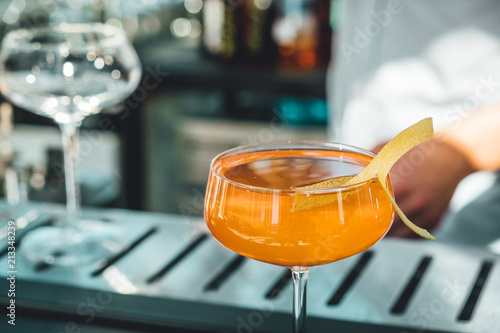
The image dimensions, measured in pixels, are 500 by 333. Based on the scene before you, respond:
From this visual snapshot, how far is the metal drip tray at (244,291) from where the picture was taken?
0.87m

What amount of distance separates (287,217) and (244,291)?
1.03 ft

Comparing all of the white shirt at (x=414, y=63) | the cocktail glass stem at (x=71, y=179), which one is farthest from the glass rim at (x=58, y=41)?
the white shirt at (x=414, y=63)

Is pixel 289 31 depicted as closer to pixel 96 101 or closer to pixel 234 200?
pixel 96 101

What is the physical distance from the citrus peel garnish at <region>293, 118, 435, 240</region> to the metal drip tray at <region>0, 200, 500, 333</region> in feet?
0.83

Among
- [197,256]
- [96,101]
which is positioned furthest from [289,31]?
[197,256]

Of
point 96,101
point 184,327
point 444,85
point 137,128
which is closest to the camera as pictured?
point 184,327

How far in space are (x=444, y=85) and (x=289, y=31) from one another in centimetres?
93

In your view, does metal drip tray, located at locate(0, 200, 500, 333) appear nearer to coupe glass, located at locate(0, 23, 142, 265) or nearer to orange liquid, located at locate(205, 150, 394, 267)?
coupe glass, located at locate(0, 23, 142, 265)

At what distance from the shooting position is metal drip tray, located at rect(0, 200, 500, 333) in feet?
2.84

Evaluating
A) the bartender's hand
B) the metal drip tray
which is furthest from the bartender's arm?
the metal drip tray

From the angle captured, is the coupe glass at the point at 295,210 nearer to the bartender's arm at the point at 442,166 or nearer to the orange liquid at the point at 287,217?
the orange liquid at the point at 287,217

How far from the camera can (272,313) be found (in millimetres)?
883

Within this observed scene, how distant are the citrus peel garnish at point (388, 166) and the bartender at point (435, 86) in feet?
2.20

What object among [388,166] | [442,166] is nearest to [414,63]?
[442,166]
